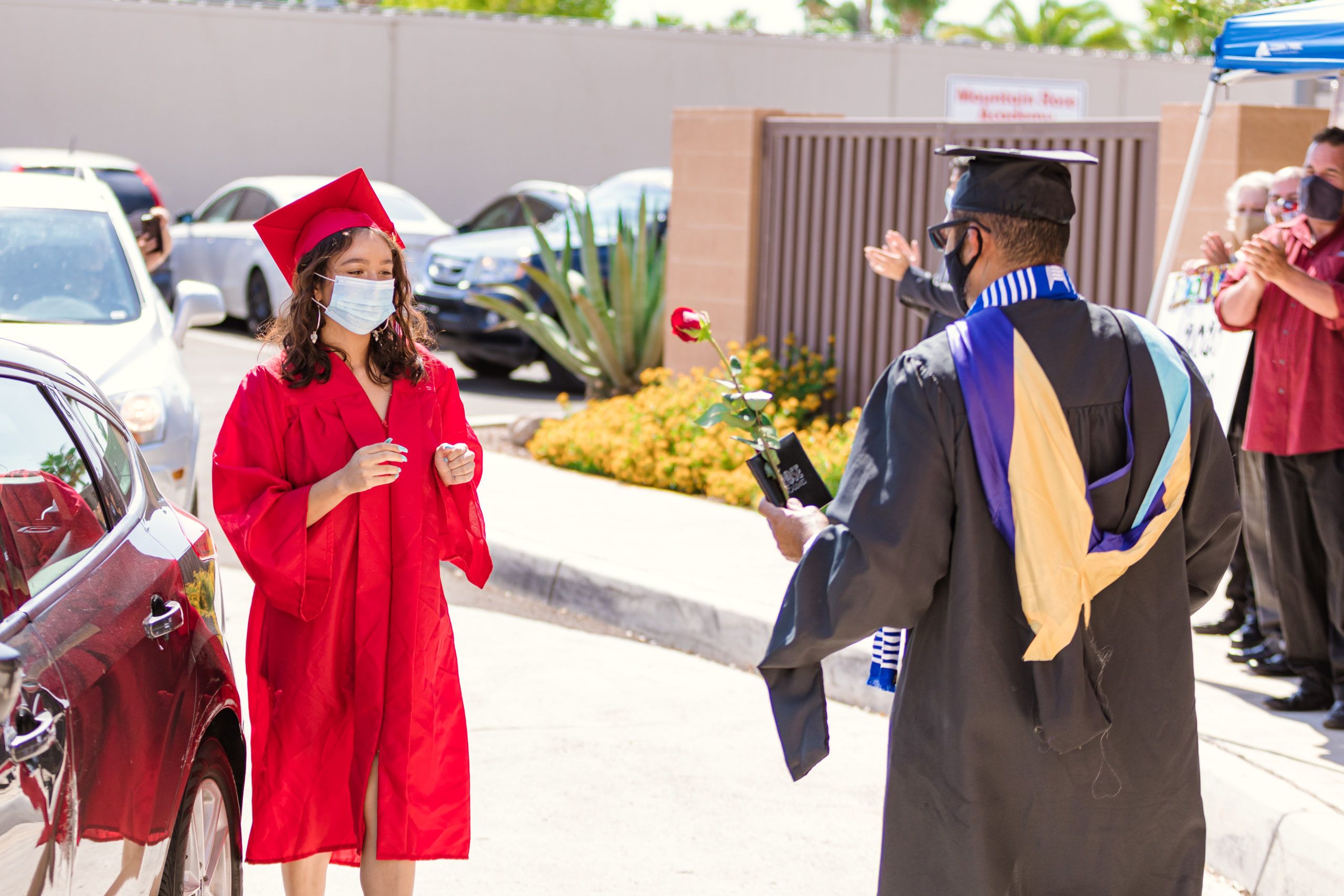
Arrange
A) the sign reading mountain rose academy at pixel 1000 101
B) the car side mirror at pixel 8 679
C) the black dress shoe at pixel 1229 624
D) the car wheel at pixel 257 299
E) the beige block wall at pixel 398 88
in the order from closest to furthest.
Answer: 1. the car side mirror at pixel 8 679
2. the black dress shoe at pixel 1229 624
3. the car wheel at pixel 257 299
4. the sign reading mountain rose academy at pixel 1000 101
5. the beige block wall at pixel 398 88

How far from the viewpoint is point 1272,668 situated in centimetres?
571

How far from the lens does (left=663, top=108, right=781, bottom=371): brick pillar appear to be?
1091 cm

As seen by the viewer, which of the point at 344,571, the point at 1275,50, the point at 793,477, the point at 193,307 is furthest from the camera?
the point at 193,307

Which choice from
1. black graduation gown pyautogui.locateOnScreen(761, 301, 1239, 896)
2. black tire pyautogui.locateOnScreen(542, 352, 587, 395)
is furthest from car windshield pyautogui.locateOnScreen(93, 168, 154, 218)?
black graduation gown pyautogui.locateOnScreen(761, 301, 1239, 896)

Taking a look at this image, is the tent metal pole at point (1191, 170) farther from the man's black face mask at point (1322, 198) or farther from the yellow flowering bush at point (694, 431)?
the yellow flowering bush at point (694, 431)

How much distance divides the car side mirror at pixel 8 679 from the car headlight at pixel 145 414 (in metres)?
4.55

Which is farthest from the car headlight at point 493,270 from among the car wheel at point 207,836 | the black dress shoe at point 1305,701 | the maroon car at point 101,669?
the car wheel at point 207,836

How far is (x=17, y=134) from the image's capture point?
941 inches

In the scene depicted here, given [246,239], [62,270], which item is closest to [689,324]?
[62,270]

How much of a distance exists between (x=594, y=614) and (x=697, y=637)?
720 mm

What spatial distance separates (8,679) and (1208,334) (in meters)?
5.20

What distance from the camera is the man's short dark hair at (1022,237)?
2787mm

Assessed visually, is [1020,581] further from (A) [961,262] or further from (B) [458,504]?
(B) [458,504]

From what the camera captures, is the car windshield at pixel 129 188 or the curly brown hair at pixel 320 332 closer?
the curly brown hair at pixel 320 332
